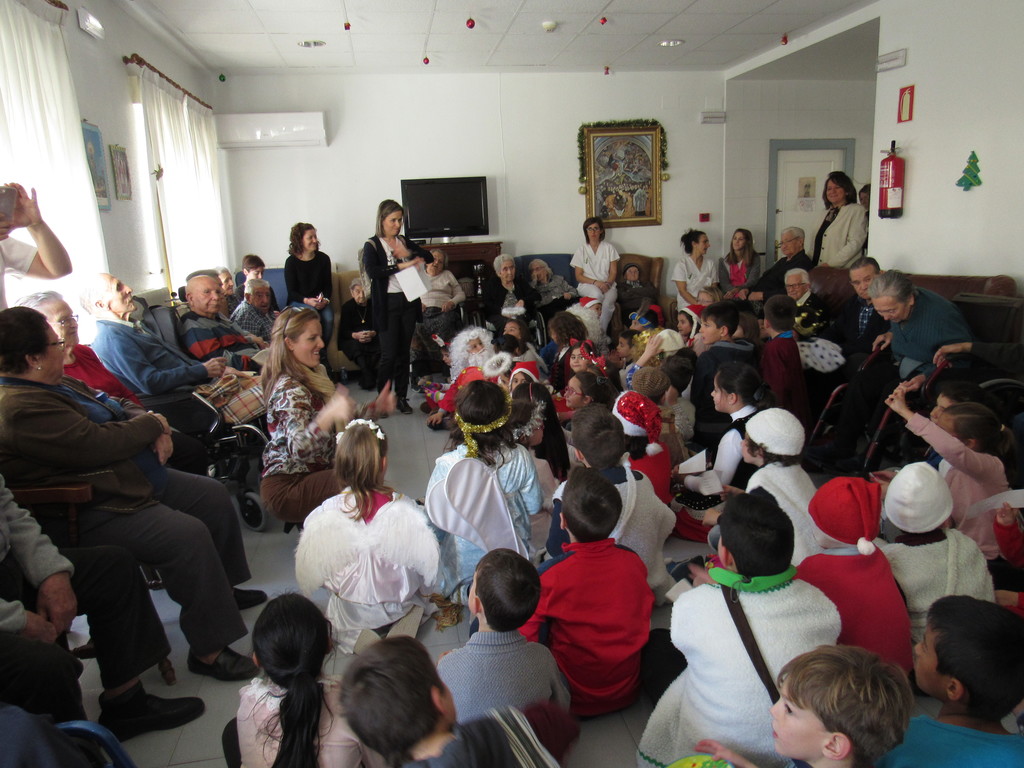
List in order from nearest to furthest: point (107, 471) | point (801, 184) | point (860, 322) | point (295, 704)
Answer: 1. point (295, 704)
2. point (107, 471)
3. point (860, 322)
4. point (801, 184)

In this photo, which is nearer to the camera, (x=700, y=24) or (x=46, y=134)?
(x=46, y=134)

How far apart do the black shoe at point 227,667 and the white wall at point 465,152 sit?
5767mm

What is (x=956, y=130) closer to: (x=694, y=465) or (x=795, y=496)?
(x=694, y=465)

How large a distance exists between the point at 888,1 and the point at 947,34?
706 millimetres

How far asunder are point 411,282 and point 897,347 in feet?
10.5

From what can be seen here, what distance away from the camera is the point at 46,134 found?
3291mm

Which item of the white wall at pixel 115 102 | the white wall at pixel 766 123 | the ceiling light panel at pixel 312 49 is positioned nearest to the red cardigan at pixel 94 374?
the white wall at pixel 115 102

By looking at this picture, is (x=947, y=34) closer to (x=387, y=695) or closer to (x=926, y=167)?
(x=926, y=167)

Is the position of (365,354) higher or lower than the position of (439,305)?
lower

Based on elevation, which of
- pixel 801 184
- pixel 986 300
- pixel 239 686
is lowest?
pixel 239 686

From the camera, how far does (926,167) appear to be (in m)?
4.82

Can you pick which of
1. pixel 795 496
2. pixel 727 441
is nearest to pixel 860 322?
pixel 727 441

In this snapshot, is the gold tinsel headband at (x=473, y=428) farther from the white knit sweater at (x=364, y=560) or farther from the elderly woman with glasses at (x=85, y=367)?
the elderly woman with glasses at (x=85, y=367)

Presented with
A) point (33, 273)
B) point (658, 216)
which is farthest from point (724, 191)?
point (33, 273)
